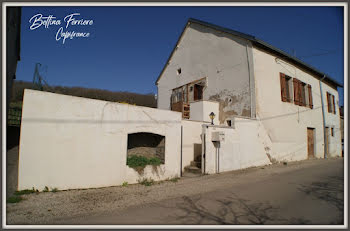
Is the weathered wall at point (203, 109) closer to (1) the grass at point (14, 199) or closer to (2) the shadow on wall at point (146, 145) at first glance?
(2) the shadow on wall at point (146, 145)

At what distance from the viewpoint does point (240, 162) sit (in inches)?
357

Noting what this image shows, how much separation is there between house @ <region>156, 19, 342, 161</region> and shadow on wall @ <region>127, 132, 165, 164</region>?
12.3ft

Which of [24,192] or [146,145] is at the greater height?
[146,145]

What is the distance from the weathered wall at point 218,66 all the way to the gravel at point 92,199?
5527 millimetres

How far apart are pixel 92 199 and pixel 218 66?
10.4 metres

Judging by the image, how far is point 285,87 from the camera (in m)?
12.3

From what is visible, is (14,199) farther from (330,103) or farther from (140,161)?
(330,103)

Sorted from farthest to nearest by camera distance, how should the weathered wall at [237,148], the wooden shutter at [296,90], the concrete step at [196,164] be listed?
the wooden shutter at [296,90] < the concrete step at [196,164] < the weathered wall at [237,148]

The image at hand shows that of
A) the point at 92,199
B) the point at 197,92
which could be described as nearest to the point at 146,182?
the point at 92,199

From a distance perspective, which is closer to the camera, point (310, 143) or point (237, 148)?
point (237, 148)

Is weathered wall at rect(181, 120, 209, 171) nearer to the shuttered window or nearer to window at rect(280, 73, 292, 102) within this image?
window at rect(280, 73, 292, 102)

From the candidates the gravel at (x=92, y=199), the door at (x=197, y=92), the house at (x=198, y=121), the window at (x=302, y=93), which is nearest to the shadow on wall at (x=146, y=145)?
the house at (x=198, y=121)

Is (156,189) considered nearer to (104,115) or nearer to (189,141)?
(104,115)

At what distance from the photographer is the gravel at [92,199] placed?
12.1 ft
